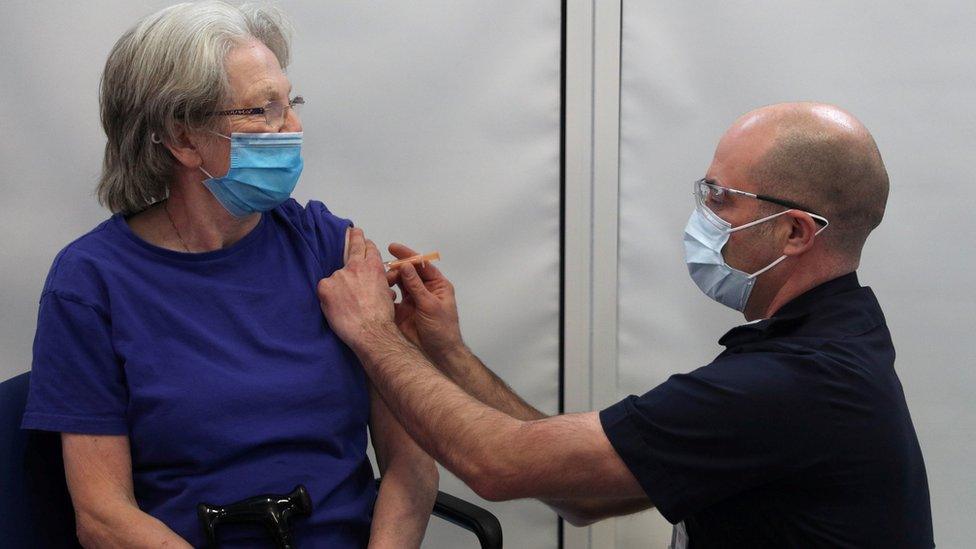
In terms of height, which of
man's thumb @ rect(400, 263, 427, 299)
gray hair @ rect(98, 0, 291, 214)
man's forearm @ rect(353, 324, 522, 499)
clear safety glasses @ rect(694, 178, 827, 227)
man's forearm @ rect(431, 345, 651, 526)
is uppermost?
gray hair @ rect(98, 0, 291, 214)

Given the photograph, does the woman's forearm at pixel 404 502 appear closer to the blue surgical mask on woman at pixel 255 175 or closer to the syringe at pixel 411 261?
the syringe at pixel 411 261

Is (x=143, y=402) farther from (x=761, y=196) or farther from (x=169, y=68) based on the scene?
(x=761, y=196)

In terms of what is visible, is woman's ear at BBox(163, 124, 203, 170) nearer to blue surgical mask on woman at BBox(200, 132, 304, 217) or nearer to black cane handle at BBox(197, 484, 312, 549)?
blue surgical mask on woman at BBox(200, 132, 304, 217)

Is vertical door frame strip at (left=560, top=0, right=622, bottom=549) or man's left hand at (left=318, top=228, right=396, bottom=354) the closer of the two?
man's left hand at (left=318, top=228, right=396, bottom=354)

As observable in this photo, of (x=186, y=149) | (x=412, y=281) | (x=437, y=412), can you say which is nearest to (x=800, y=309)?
(x=437, y=412)

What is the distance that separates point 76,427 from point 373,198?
0.93 m

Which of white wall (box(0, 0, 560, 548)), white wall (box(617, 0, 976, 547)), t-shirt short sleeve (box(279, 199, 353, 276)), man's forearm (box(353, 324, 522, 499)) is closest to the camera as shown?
man's forearm (box(353, 324, 522, 499))

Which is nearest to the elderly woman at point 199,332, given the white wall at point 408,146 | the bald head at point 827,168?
the white wall at point 408,146

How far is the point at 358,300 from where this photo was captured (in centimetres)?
171

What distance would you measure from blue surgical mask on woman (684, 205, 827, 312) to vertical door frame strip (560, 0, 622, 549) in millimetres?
705

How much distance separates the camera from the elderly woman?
5.03 ft

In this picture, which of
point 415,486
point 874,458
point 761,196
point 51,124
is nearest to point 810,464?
point 874,458

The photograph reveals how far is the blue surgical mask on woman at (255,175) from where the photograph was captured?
164 centimetres

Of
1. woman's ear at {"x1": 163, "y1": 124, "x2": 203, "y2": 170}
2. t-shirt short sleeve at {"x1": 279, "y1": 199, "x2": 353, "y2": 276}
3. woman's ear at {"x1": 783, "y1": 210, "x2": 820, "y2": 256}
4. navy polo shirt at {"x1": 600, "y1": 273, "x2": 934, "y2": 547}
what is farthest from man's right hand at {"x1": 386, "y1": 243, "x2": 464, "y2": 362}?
woman's ear at {"x1": 783, "y1": 210, "x2": 820, "y2": 256}
